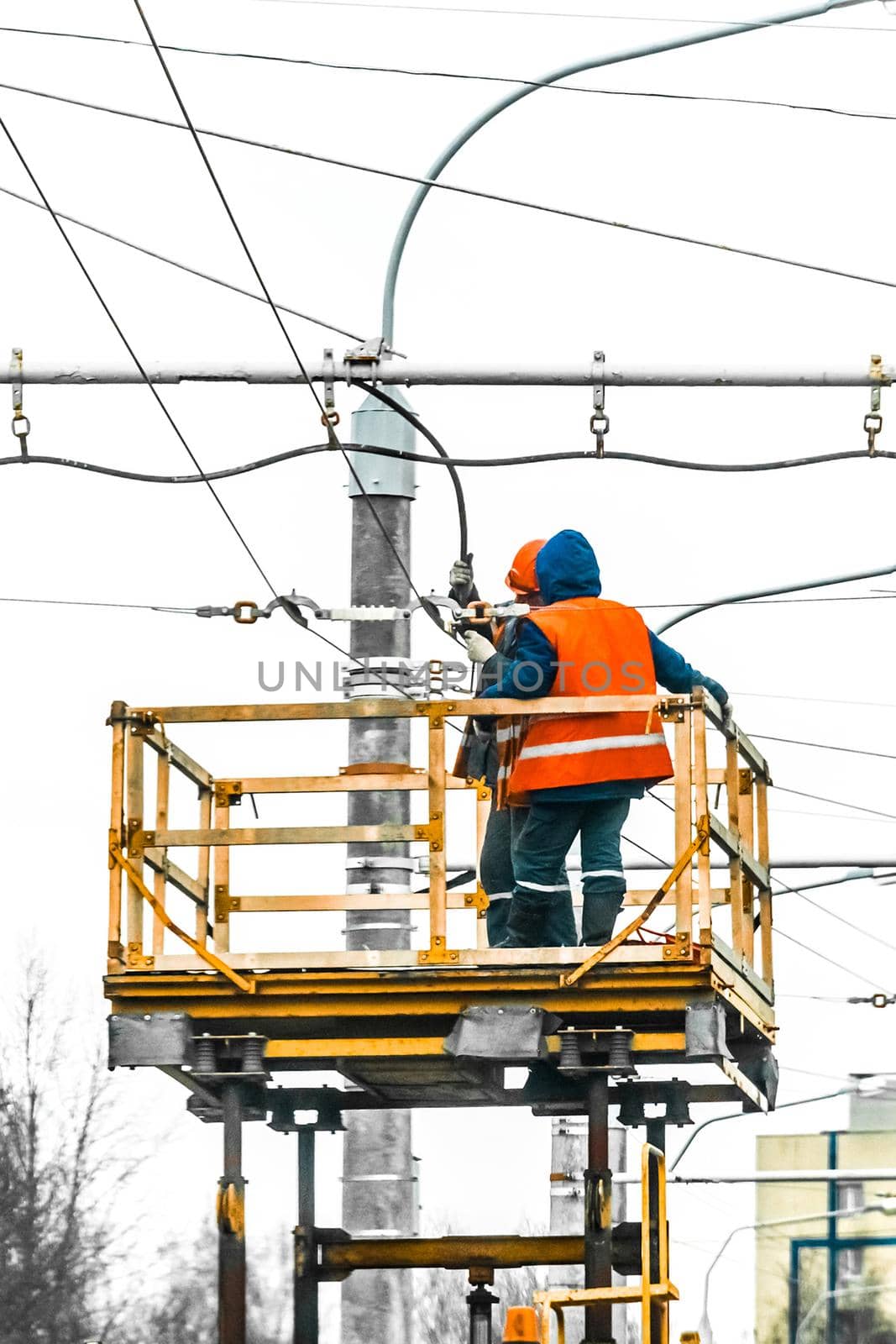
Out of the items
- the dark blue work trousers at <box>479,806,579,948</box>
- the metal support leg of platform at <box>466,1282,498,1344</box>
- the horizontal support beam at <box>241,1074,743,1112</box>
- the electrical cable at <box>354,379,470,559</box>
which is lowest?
the metal support leg of platform at <box>466,1282,498,1344</box>

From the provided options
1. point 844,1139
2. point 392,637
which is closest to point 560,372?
point 392,637

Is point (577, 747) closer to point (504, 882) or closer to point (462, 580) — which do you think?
point (504, 882)

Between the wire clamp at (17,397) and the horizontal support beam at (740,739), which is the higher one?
the wire clamp at (17,397)

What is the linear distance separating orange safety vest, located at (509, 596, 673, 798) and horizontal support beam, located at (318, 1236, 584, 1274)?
2092 millimetres

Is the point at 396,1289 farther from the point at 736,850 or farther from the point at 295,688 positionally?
the point at 295,688

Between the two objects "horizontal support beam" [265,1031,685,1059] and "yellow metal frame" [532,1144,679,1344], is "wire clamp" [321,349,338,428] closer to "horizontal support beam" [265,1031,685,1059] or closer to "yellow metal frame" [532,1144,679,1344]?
"horizontal support beam" [265,1031,685,1059]

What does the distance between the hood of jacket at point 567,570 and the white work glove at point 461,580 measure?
8.02 ft

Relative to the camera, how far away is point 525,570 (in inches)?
484

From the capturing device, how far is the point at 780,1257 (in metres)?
83.0

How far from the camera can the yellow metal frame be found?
1113 centimetres

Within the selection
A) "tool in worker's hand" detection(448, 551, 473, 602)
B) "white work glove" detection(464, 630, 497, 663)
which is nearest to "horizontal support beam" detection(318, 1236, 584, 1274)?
"white work glove" detection(464, 630, 497, 663)

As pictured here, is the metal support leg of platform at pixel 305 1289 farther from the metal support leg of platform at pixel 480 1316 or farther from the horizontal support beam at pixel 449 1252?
the metal support leg of platform at pixel 480 1316

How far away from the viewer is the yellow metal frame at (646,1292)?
1113 centimetres

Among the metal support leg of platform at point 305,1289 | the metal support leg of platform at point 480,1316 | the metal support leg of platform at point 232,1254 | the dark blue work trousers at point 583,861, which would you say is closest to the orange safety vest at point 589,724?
the dark blue work trousers at point 583,861
